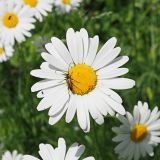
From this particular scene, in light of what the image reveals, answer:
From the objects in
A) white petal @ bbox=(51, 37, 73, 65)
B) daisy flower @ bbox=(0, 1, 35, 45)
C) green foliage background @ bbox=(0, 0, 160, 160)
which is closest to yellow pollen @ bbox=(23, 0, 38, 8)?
daisy flower @ bbox=(0, 1, 35, 45)

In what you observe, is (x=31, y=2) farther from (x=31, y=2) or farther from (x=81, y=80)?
(x=81, y=80)

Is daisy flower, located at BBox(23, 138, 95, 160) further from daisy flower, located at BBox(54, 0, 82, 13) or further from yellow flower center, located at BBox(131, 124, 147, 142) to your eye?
daisy flower, located at BBox(54, 0, 82, 13)

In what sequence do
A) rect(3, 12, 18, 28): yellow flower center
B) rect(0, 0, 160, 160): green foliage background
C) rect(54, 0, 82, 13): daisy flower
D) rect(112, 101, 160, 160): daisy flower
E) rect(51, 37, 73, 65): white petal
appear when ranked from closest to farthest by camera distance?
rect(51, 37, 73, 65): white petal, rect(112, 101, 160, 160): daisy flower, rect(0, 0, 160, 160): green foliage background, rect(3, 12, 18, 28): yellow flower center, rect(54, 0, 82, 13): daisy flower

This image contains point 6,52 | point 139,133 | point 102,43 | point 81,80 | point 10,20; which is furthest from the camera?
point 102,43

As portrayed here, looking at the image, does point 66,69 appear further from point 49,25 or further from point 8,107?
point 49,25

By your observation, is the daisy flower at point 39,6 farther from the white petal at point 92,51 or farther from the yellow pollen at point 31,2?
the white petal at point 92,51

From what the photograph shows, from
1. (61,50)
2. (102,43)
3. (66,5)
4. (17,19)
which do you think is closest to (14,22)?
(17,19)

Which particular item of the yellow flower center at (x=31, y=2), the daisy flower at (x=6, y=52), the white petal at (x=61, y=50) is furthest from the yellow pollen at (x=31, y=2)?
the white petal at (x=61, y=50)
